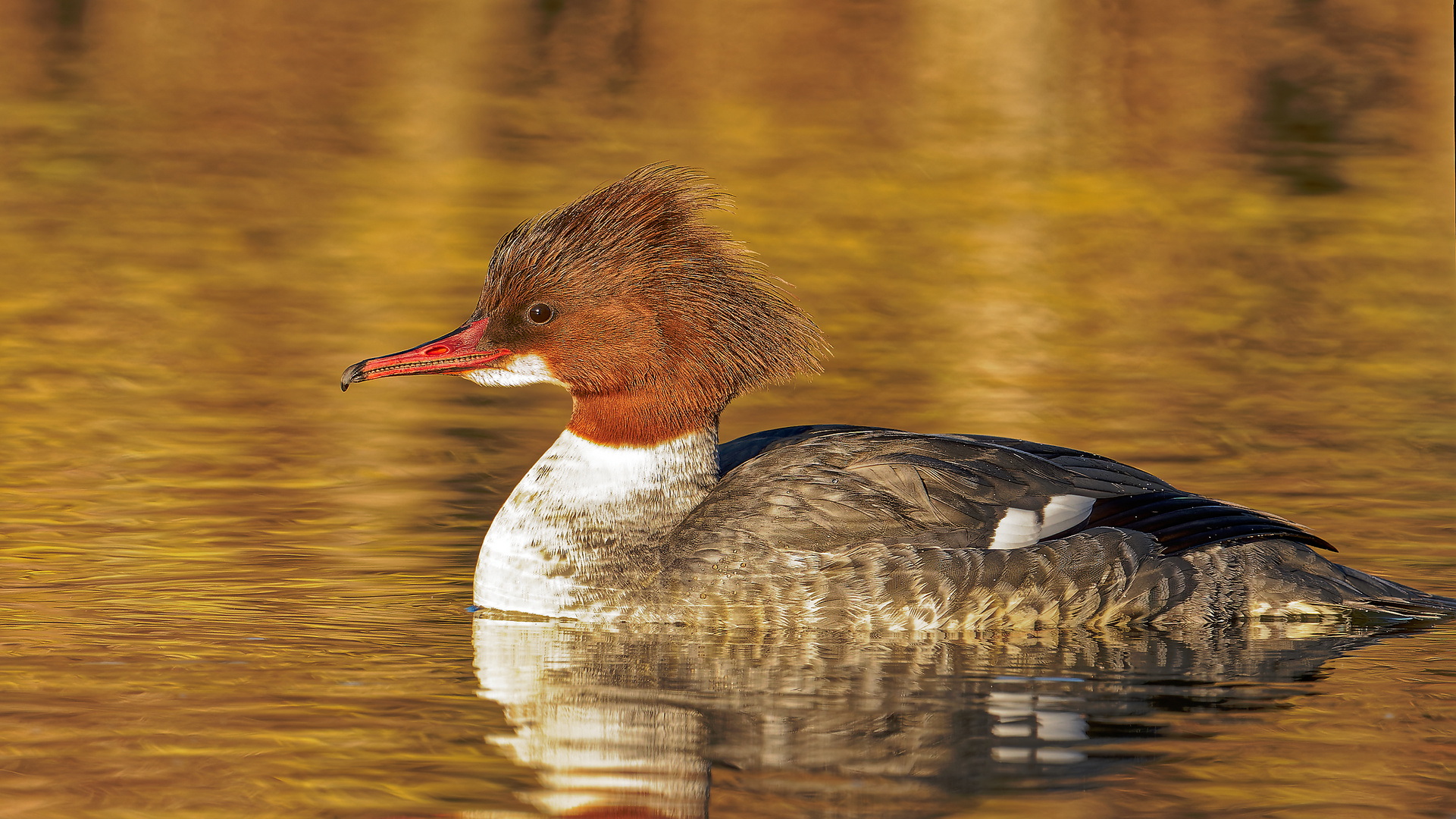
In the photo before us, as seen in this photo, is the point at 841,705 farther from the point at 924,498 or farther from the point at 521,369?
the point at 521,369

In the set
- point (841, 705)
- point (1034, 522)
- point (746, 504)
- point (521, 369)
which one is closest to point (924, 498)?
point (1034, 522)

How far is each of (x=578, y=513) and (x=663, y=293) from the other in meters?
1.01

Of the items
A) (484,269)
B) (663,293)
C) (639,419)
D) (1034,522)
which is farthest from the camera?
(484,269)

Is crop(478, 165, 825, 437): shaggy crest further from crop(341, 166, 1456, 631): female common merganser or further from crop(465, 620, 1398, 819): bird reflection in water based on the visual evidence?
crop(465, 620, 1398, 819): bird reflection in water

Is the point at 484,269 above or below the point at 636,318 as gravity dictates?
above

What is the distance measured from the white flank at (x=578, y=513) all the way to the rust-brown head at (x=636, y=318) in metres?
0.11

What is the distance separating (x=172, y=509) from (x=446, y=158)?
1430 cm

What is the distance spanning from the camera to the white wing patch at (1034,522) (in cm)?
830

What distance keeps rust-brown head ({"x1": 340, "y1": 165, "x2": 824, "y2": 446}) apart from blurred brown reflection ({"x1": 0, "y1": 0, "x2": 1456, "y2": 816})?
45.0 inches

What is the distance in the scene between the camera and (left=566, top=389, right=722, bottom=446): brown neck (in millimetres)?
8562

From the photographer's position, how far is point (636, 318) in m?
8.50

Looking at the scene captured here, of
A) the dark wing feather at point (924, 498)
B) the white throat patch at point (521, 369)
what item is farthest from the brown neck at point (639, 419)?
the dark wing feather at point (924, 498)

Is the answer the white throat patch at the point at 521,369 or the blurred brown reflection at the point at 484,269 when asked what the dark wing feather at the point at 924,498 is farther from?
the blurred brown reflection at the point at 484,269

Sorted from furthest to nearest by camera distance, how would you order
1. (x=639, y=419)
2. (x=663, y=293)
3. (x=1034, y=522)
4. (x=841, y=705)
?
(x=639, y=419) → (x=663, y=293) → (x=1034, y=522) → (x=841, y=705)
